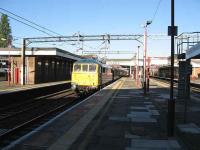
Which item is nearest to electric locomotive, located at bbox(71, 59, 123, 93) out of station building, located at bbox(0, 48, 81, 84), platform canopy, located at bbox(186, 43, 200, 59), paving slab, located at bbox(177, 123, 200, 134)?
platform canopy, located at bbox(186, 43, 200, 59)

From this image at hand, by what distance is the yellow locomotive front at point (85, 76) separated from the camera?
33.0 meters

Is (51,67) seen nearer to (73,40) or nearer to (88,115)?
(73,40)

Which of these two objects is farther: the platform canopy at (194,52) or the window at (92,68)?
the window at (92,68)

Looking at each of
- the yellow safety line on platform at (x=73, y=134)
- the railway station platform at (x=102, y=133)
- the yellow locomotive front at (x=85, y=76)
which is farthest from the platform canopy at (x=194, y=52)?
→ the yellow locomotive front at (x=85, y=76)

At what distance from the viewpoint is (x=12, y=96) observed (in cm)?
2738

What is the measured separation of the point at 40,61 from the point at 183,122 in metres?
38.3

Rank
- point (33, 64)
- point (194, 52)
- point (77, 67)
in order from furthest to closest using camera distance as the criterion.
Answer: point (33, 64)
point (77, 67)
point (194, 52)

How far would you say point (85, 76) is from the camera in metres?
33.3

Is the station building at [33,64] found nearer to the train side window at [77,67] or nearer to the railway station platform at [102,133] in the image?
the train side window at [77,67]

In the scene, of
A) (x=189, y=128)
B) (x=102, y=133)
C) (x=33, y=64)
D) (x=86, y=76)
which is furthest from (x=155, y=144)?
(x=33, y=64)

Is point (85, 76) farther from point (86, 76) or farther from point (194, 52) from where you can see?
point (194, 52)

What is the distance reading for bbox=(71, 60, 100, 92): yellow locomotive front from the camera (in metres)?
33.0

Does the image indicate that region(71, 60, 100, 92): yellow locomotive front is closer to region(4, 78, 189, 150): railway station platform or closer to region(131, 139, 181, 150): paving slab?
region(4, 78, 189, 150): railway station platform

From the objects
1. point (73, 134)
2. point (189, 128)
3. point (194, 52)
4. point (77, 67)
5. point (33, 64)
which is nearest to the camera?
point (73, 134)
